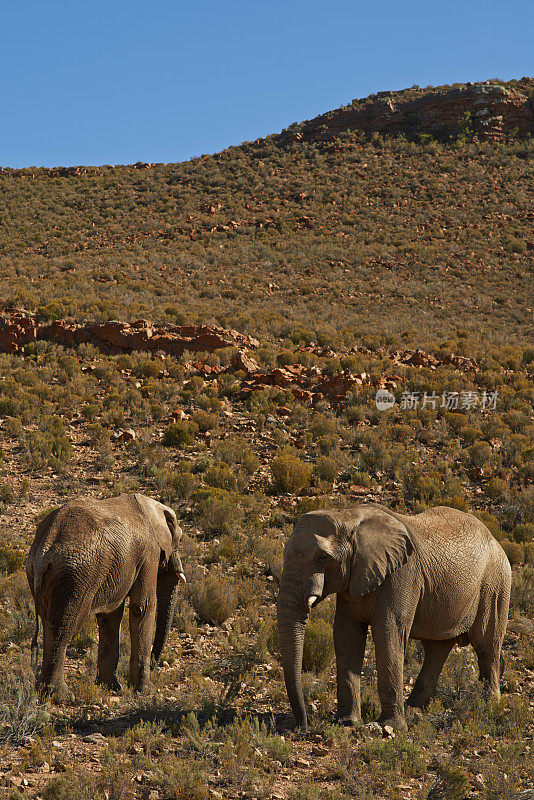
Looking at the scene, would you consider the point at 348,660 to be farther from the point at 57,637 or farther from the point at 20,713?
the point at 20,713

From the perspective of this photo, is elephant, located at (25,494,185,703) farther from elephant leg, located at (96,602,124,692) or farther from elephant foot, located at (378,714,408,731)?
elephant foot, located at (378,714,408,731)

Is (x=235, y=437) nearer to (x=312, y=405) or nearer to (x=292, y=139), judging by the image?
(x=312, y=405)

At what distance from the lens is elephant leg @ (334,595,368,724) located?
6516 millimetres

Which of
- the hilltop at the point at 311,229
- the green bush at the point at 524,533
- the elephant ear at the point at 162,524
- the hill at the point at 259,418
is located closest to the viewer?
the hill at the point at 259,418

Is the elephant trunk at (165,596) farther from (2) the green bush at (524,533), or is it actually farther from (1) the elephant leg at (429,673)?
(2) the green bush at (524,533)

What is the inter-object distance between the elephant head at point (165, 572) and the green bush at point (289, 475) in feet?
21.1

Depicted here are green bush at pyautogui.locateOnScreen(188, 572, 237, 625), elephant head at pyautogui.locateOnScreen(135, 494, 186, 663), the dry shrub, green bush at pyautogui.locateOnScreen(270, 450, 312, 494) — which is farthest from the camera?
green bush at pyautogui.locateOnScreen(270, 450, 312, 494)

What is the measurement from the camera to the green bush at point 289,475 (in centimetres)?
1427

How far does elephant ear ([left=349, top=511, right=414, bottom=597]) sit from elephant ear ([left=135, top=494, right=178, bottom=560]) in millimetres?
2379

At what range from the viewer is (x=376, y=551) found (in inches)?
252

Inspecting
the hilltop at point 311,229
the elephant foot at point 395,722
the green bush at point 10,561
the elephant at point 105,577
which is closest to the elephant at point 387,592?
the elephant foot at point 395,722

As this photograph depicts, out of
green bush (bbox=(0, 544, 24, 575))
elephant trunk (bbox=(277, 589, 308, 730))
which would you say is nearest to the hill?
green bush (bbox=(0, 544, 24, 575))

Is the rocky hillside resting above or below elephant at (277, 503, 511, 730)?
above

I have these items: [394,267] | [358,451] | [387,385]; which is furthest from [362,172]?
[358,451]
